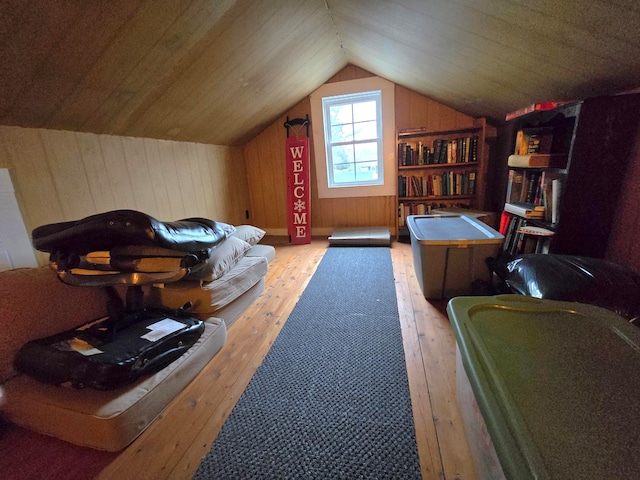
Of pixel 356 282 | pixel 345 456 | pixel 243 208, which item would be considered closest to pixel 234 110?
pixel 243 208

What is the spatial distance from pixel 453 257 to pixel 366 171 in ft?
8.03

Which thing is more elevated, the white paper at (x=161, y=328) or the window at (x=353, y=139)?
the window at (x=353, y=139)

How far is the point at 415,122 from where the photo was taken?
3619mm

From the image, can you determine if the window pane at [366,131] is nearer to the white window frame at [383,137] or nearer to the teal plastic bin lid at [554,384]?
the white window frame at [383,137]

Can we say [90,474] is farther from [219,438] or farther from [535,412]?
[535,412]

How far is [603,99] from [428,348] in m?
1.69

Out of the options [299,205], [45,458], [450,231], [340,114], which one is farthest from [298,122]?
[45,458]

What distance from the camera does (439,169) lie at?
3631 mm

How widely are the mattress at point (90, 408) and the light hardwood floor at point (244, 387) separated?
0.08 meters

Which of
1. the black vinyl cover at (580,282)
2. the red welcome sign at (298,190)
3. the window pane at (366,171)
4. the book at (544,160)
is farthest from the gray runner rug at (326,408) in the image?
the window pane at (366,171)

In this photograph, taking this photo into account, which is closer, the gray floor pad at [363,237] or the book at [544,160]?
the book at [544,160]

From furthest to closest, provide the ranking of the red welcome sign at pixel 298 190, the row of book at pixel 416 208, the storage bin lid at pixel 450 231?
the red welcome sign at pixel 298 190
the row of book at pixel 416 208
the storage bin lid at pixel 450 231

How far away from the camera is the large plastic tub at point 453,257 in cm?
188

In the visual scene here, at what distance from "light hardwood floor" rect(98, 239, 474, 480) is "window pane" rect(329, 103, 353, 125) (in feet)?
9.08
